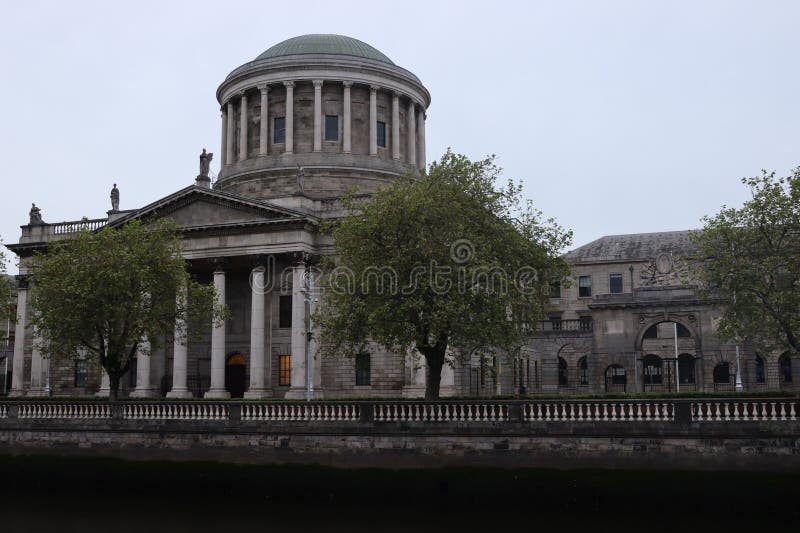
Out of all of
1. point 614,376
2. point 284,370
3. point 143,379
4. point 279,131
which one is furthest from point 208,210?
point 614,376

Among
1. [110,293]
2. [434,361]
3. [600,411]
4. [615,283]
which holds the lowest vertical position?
[600,411]

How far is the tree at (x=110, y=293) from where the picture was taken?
3856cm

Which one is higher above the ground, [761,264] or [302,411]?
[761,264]

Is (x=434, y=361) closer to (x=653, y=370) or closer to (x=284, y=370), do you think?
(x=284, y=370)

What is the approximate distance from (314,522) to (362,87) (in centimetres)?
4382

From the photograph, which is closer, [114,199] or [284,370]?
[284,370]

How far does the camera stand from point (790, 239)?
34.2 metres

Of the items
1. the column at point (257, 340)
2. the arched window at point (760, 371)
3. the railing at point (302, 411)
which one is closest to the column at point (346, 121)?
the column at point (257, 340)

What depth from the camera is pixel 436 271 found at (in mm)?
33594

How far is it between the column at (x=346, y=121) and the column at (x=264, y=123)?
5529 mm

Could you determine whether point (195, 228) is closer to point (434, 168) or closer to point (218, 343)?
point (218, 343)

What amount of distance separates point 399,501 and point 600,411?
6.81 metres

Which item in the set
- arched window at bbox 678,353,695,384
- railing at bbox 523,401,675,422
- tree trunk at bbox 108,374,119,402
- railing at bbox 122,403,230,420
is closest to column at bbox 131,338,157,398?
tree trunk at bbox 108,374,119,402

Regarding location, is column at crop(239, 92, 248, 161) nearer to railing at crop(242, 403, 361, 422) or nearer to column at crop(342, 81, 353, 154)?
column at crop(342, 81, 353, 154)
